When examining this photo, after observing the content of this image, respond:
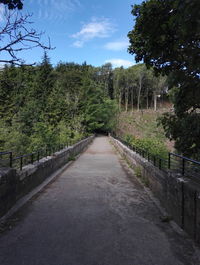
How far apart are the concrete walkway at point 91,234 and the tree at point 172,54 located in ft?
8.31

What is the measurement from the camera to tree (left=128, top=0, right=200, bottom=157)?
19.4ft

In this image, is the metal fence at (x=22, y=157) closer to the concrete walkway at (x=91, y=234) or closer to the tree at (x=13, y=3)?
the concrete walkway at (x=91, y=234)

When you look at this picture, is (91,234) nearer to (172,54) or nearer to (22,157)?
(22,157)

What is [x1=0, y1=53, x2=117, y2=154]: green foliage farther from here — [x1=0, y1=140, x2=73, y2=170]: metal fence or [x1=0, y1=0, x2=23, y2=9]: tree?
[x1=0, y1=0, x2=23, y2=9]: tree

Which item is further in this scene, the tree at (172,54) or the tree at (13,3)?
the tree at (172,54)

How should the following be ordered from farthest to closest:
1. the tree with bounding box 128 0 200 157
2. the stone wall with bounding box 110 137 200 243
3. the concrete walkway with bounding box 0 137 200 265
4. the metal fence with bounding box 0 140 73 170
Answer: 1. the tree with bounding box 128 0 200 157
2. the metal fence with bounding box 0 140 73 170
3. the stone wall with bounding box 110 137 200 243
4. the concrete walkway with bounding box 0 137 200 265

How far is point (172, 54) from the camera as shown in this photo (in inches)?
263

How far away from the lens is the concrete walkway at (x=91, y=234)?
3.14 meters

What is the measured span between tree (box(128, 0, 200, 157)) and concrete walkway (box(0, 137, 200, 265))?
8.31 ft

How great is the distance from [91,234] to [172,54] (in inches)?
222

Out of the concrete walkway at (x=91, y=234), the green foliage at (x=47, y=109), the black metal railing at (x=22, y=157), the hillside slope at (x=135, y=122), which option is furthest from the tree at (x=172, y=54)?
the hillside slope at (x=135, y=122)

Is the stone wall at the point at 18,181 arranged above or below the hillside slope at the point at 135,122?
below

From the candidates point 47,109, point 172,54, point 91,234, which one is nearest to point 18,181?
point 91,234

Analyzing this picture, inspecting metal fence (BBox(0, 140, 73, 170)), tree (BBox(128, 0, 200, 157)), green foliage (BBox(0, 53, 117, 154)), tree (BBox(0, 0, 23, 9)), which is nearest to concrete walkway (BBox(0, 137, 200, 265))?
metal fence (BBox(0, 140, 73, 170))
